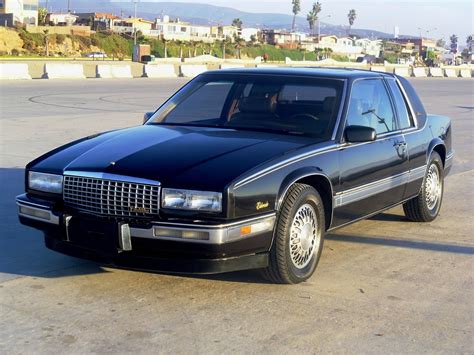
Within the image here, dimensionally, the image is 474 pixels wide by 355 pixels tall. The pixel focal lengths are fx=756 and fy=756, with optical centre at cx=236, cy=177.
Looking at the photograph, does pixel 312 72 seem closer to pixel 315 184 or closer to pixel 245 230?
pixel 315 184

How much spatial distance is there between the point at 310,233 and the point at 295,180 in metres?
0.54

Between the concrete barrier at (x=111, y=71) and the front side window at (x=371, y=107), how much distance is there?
3166 centimetres

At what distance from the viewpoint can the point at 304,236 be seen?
560 cm

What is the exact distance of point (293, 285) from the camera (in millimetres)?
5559

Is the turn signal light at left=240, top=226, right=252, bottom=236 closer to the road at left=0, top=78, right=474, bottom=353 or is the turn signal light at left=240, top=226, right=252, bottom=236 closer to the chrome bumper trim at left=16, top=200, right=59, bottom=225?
the road at left=0, top=78, right=474, bottom=353

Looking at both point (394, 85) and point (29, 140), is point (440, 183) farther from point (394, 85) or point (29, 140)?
point (29, 140)

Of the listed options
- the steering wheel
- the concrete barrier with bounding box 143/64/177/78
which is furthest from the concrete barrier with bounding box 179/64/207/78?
the steering wheel

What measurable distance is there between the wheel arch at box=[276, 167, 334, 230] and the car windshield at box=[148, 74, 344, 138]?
45cm

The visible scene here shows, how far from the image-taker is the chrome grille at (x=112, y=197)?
16.4 feet

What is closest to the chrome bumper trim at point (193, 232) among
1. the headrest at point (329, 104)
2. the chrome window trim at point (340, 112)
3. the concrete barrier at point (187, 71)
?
the chrome window trim at point (340, 112)

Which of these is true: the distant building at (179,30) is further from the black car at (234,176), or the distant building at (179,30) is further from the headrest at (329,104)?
the headrest at (329,104)

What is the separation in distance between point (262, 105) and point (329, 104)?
566 mm

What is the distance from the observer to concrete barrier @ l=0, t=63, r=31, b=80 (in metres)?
30.8

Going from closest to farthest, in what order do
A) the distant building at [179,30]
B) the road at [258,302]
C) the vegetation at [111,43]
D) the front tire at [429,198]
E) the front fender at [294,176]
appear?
the road at [258,302]
the front fender at [294,176]
the front tire at [429,198]
the vegetation at [111,43]
the distant building at [179,30]
